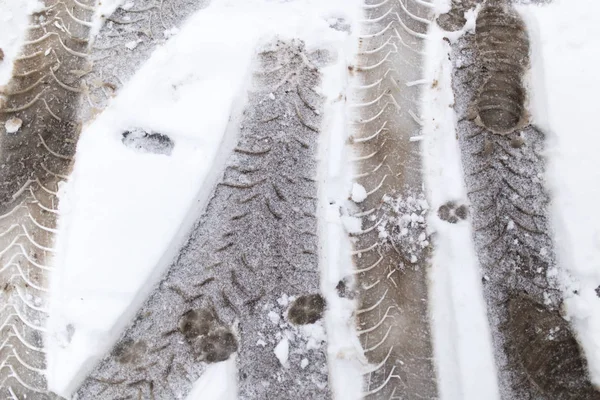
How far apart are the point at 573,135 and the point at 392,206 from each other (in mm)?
956

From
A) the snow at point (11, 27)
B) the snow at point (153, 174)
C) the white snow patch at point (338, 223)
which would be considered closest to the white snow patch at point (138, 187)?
the snow at point (153, 174)

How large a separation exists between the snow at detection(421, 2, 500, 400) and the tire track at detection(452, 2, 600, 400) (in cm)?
5

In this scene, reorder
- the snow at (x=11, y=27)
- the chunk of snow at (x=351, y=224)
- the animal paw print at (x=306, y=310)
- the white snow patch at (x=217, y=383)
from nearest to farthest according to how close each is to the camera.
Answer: the white snow patch at (x=217, y=383) → the animal paw print at (x=306, y=310) → the chunk of snow at (x=351, y=224) → the snow at (x=11, y=27)

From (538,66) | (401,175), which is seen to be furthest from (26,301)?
(538,66)

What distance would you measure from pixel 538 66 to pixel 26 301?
2762 millimetres

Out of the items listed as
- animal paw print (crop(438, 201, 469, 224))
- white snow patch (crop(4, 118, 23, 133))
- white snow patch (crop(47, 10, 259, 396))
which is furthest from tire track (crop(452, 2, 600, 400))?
white snow patch (crop(4, 118, 23, 133))

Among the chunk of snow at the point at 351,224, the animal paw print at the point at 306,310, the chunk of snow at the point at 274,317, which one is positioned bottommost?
the chunk of snow at the point at 274,317

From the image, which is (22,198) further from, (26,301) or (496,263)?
(496,263)

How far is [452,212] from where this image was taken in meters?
2.55

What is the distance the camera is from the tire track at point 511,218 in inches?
92.1

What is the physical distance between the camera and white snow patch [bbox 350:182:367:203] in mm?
2561

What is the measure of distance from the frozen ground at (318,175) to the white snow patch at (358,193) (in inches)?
2.0

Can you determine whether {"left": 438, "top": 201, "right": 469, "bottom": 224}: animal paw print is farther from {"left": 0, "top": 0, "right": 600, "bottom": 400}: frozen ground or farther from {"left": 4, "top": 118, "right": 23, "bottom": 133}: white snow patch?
{"left": 4, "top": 118, "right": 23, "bottom": 133}: white snow patch

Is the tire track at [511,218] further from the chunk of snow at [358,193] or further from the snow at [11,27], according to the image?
the snow at [11,27]
